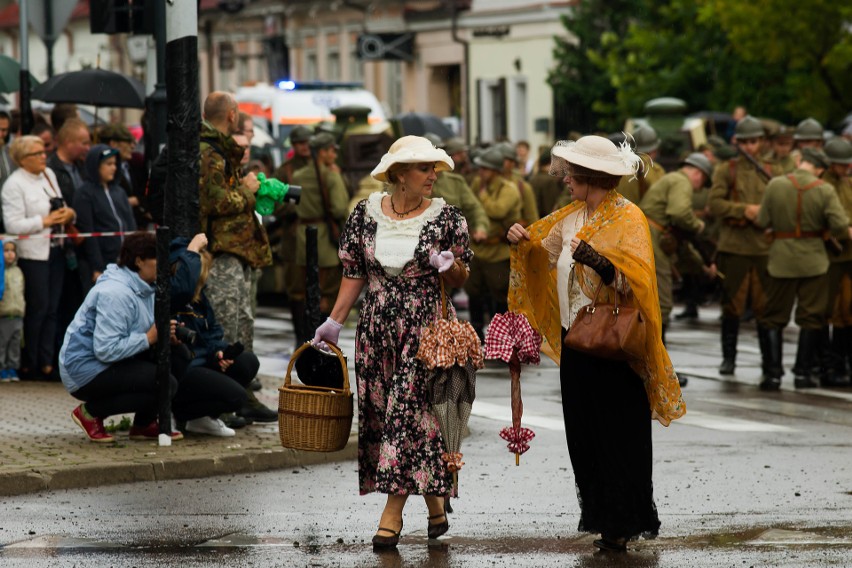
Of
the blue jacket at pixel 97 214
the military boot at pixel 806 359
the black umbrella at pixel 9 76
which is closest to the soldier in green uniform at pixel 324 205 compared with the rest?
the blue jacket at pixel 97 214

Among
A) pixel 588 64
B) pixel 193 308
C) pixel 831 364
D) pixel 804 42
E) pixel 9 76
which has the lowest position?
pixel 831 364

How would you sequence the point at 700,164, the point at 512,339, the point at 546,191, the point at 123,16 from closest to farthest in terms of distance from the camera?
the point at 512,339 < the point at 123,16 < the point at 700,164 < the point at 546,191

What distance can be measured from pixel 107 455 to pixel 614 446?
360 cm

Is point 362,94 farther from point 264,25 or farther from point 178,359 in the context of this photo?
point 264,25

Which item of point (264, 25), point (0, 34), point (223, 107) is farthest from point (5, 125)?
point (0, 34)

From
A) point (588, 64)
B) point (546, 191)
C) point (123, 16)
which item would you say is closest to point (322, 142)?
point (123, 16)

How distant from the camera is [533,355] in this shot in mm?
8867

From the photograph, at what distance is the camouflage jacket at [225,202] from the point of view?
12.2 metres

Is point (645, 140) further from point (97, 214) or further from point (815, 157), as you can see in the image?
point (97, 214)

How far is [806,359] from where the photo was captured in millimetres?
16172

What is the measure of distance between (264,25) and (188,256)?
53.8 m

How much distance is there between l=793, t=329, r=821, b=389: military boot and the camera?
16.1m

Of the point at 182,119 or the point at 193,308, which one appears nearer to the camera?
the point at 182,119

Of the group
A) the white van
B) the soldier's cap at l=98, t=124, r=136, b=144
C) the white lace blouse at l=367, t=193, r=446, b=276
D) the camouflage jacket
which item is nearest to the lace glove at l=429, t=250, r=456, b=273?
the white lace blouse at l=367, t=193, r=446, b=276
